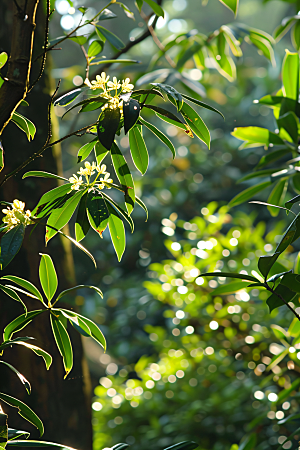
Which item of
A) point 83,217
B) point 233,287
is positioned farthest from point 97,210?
point 233,287

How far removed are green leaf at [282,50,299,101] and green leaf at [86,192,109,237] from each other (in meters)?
0.42

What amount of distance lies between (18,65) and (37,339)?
0.37 metres

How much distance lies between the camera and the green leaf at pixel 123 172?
34cm

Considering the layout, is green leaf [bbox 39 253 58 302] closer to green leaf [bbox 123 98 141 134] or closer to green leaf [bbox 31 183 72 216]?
green leaf [bbox 31 183 72 216]

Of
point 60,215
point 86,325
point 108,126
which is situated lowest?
point 86,325

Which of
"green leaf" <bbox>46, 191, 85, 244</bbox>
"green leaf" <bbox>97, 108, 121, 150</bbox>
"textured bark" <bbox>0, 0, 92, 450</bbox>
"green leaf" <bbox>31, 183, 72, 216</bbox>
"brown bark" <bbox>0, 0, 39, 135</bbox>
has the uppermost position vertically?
"brown bark" <bbox>0, 0, 39, 135</bbox>

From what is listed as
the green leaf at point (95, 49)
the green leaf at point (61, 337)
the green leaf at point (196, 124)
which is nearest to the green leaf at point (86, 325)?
the green leaf at point (61, 337)

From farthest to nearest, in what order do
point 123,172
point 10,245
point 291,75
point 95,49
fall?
1. point 291,75
2. point 95,49
3. point 123,172
4. point 10,245

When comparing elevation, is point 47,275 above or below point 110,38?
below

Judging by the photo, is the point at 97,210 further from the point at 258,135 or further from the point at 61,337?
the point at 258,135

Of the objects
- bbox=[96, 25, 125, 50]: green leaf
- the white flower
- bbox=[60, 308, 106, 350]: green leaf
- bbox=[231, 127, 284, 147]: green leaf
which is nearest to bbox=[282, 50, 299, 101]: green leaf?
bbox=[231, 127, 284, 147]: green leaf

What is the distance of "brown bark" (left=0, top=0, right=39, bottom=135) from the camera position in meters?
0.29

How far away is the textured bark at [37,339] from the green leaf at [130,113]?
1.00ft

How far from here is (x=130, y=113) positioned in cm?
26
